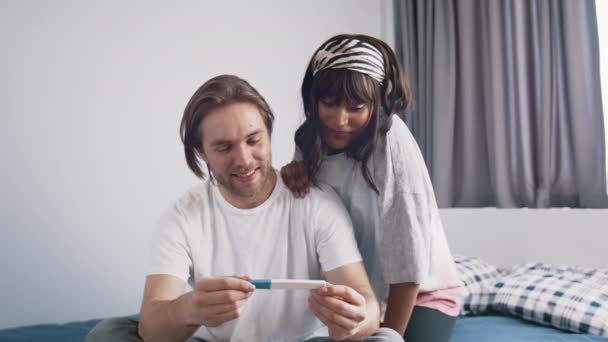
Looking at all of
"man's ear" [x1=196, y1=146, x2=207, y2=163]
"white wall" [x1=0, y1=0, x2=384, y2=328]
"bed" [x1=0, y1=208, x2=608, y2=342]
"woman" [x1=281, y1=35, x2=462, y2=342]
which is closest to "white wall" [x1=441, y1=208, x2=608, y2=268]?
"bed" [x1=0, y1=208, x2=608, y2=342]

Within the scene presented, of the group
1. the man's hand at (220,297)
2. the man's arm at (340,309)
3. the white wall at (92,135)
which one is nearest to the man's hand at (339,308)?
the man's arm at (340,309)

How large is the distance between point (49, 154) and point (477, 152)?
184 centimetres

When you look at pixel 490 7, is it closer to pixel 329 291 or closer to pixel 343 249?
pixel 343 249

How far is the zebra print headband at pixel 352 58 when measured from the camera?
1.24 m

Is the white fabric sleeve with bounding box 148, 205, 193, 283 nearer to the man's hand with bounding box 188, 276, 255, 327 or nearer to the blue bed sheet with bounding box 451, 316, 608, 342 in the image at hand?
the man's hand with bounding box 188, 276, 255, 327

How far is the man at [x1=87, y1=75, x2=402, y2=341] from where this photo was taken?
121 cm

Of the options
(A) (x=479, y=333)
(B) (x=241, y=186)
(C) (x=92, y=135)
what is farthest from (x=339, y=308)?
(C) (x=92, y=135)

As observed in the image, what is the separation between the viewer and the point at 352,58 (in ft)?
4.07

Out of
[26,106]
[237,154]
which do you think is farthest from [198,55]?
[237,154]

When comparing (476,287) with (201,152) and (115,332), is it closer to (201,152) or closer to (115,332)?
(201,152)

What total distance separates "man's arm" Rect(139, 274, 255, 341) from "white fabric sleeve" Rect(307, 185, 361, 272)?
279mm

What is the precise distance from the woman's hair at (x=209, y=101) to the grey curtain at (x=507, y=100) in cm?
161

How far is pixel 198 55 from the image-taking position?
2607mm

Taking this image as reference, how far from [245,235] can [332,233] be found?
19 centimetres
